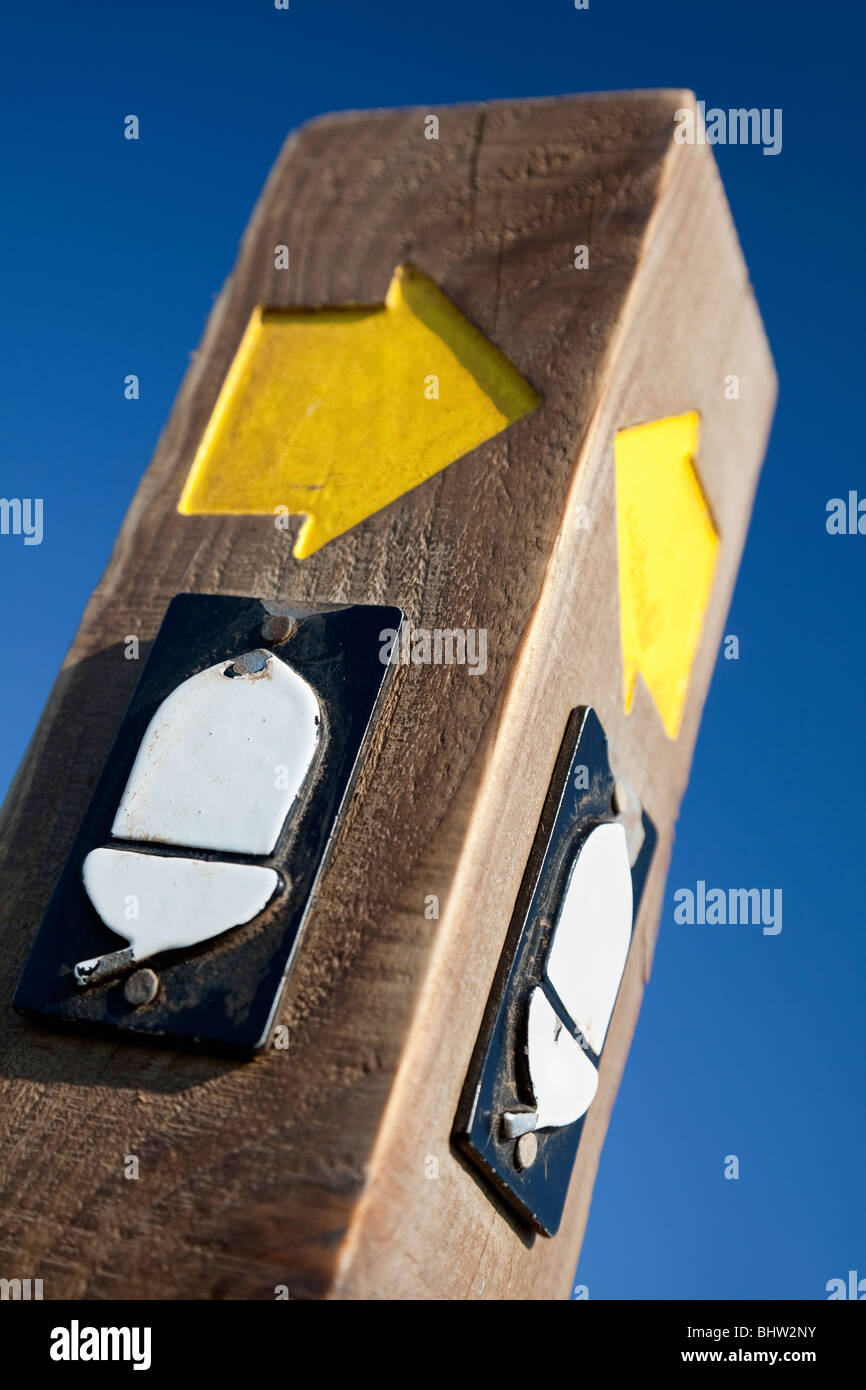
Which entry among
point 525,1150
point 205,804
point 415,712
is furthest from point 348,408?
point 525,1150

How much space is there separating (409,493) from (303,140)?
87cm

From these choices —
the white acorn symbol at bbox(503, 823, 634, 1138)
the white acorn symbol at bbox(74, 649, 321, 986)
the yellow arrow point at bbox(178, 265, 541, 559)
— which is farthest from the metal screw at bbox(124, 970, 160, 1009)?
the yellow arrow point at bbox(178, 265, 541, 559)

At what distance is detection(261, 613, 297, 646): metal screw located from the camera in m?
1.72

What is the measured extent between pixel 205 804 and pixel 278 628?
0.26 metres

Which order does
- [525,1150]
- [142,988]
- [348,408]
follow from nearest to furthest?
[142,988], [525,1150], [348,408]

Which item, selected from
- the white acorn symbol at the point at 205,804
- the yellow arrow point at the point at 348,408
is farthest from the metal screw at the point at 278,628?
the yellow arrow point at the point at 348,408

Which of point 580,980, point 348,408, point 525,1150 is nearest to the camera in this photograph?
point 525,1150

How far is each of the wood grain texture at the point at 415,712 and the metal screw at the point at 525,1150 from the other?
6cm

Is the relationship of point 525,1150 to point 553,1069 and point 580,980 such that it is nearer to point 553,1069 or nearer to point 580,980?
point 553,1069

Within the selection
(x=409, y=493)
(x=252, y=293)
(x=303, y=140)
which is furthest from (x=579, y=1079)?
(x=303, y=140)

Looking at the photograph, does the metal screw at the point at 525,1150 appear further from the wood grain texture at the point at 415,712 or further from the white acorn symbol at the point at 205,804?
the white acorn symbol at the point at 205,804

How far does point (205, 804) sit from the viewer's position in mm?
1596

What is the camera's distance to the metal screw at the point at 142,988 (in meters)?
1.50
